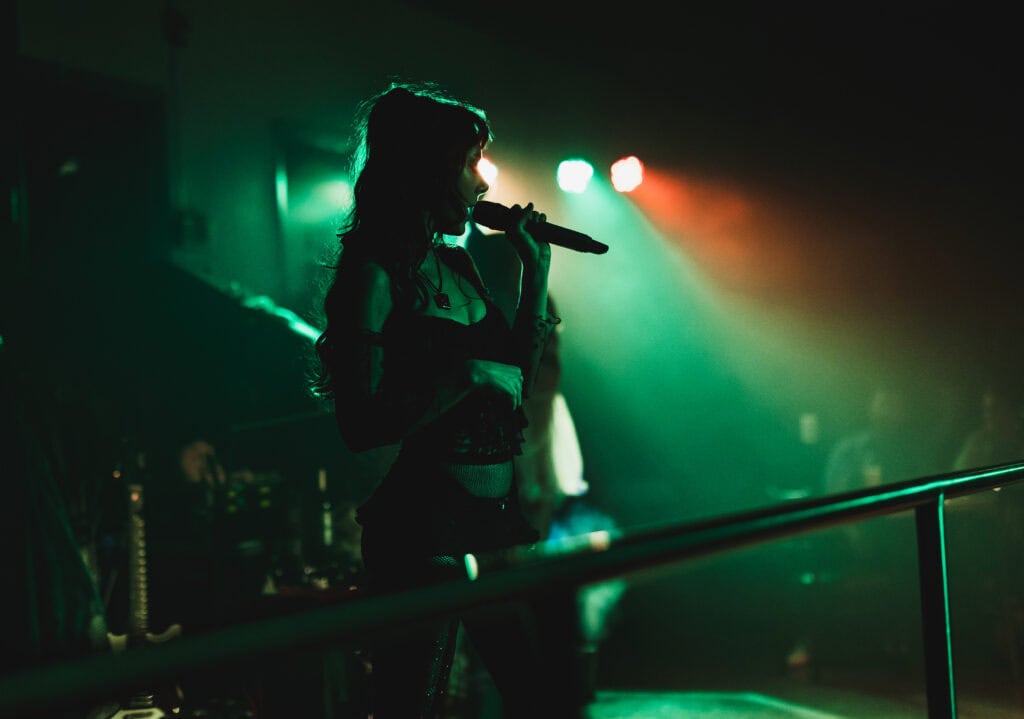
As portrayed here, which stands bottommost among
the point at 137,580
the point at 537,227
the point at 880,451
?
the point at 137,580

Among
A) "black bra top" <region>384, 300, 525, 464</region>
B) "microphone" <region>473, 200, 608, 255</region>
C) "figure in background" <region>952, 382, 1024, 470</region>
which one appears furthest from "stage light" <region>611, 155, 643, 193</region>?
"black bra top" <region>384, 300, 525, 464</region>

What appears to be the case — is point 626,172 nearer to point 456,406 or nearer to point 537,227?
point 537,227

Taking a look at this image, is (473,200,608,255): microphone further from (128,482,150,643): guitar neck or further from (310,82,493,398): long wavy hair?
(128,482,150,643): guitar neck

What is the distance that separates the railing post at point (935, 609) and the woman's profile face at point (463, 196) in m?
0.92

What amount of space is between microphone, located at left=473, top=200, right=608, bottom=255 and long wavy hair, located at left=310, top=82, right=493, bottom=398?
10 cm

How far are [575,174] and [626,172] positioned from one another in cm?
90

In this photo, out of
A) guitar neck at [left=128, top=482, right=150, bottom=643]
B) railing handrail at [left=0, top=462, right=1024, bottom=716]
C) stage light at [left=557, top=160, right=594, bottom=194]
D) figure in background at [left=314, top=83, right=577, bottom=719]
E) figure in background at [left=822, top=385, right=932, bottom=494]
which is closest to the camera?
railing handrail at [left=0, top=462, right=1024, bottom=716]

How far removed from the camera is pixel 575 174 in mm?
6031

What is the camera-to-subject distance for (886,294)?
22.5 feet

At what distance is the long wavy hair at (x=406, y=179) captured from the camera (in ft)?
4.53

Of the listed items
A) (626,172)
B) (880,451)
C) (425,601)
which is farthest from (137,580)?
(880,451)

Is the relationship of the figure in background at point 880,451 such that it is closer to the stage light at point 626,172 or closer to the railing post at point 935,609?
the stage light at point 626,172

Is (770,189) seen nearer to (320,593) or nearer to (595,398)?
(595,398)

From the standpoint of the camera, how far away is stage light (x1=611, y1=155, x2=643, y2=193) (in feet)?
22.2
